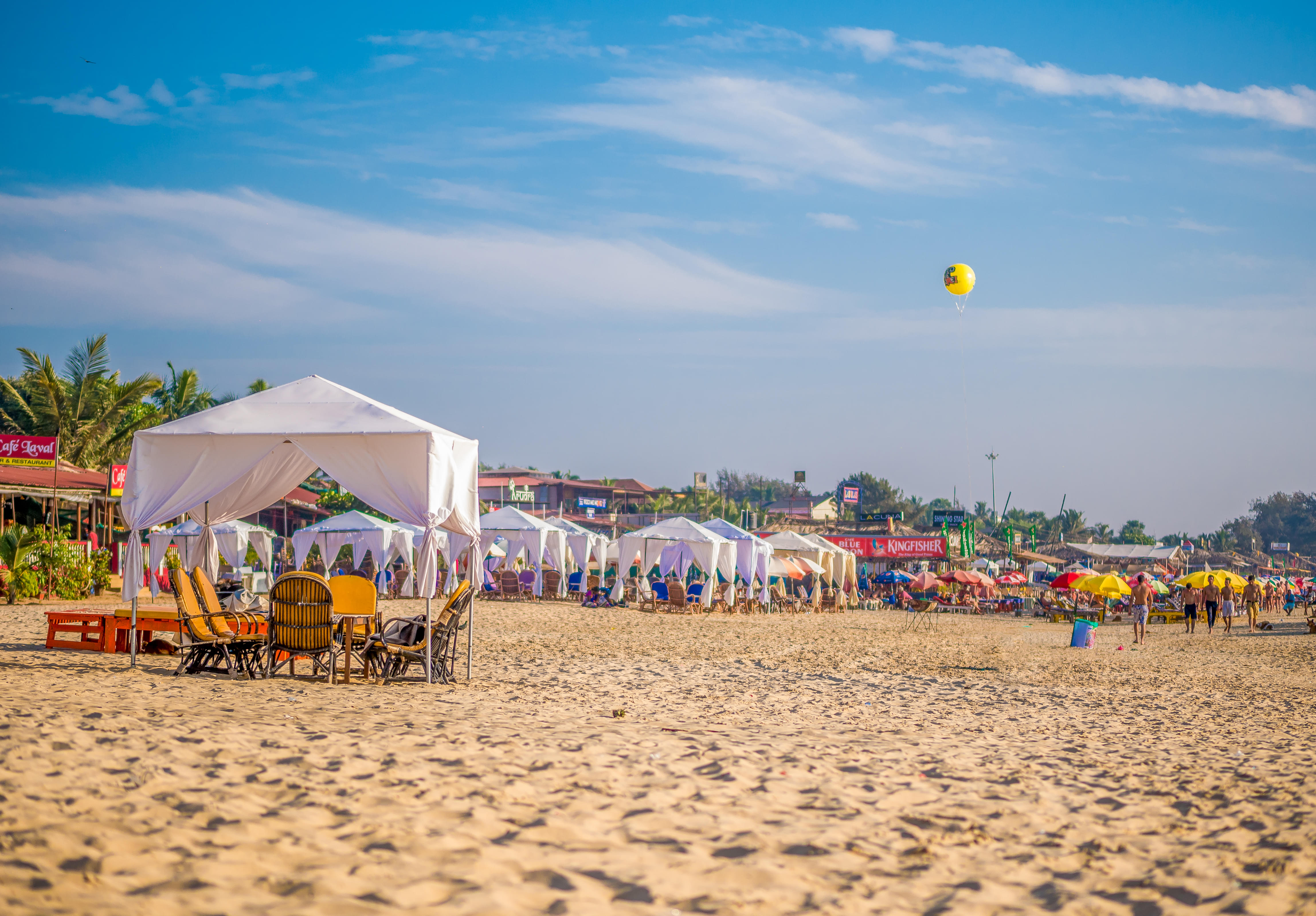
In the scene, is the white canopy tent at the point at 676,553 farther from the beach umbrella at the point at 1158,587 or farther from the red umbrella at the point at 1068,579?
the beach umbrella at the point at 1158,587

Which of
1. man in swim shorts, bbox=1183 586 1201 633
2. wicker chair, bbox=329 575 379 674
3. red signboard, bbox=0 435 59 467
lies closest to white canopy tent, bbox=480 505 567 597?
red signboard, bbox=0 435 59 467

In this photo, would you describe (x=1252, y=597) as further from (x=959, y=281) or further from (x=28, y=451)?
(x=28, y=451)

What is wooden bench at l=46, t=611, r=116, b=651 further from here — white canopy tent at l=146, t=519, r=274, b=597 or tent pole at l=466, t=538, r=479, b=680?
white canopy tent at l=146, t=519, r=274, b=597

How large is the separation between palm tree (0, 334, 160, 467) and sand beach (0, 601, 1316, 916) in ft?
77.6

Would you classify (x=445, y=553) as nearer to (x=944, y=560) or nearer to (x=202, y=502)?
(x=202, y=502)

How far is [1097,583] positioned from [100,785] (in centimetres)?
2638

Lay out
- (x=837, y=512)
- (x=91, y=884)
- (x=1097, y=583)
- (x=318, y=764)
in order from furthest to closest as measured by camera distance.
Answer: (x=837, y=512), (x=1097, y=583), (x=318, y=764), (x=91, y=884)

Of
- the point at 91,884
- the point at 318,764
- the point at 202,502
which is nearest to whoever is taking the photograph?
the point at 91,884

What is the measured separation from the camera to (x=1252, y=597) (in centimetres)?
2547

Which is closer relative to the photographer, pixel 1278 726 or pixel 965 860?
pixel 965 860

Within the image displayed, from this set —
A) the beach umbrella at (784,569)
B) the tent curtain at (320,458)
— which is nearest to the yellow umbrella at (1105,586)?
the beach umbrella at (784,569)

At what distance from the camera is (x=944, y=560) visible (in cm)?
5062

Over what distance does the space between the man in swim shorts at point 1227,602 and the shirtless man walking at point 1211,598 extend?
0.81 m

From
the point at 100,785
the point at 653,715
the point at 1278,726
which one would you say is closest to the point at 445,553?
the point at 653,715
